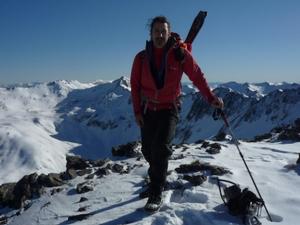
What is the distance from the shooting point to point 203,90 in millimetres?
9188

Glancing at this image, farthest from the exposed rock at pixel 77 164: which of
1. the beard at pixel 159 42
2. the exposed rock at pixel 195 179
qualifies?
the beard at pixel 159 42

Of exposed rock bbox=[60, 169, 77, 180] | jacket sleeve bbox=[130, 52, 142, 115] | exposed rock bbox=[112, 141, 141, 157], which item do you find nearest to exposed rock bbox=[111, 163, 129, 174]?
exposed rock bbox=[60, 169, 77, 180]

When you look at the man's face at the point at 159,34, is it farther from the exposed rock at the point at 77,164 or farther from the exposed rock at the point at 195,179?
the exposed rock at the point at 77,164

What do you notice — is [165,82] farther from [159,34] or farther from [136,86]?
[159,34]

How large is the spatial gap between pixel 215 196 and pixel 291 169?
3826mm

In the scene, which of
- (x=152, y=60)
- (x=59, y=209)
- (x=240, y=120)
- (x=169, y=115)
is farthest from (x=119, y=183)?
(x=240, y=120)

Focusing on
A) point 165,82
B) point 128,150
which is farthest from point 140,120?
point 128,150

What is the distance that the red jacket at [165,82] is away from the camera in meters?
8.89

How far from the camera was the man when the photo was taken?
881 centimetres

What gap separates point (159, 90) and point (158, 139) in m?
0.99

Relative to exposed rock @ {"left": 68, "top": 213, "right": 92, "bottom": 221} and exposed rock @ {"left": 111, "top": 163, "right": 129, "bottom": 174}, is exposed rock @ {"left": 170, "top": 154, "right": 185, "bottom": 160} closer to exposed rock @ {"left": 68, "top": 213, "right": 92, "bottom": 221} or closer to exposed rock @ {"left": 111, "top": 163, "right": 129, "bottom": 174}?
exposed rock @ {"left": 111, "top": 163, "right": 129, "bottom": 174}

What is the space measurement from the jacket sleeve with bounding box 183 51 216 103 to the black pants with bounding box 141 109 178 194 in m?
0.74

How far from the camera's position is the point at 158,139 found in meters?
8.92

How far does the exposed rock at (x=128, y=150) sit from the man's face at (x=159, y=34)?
8.45 meters
